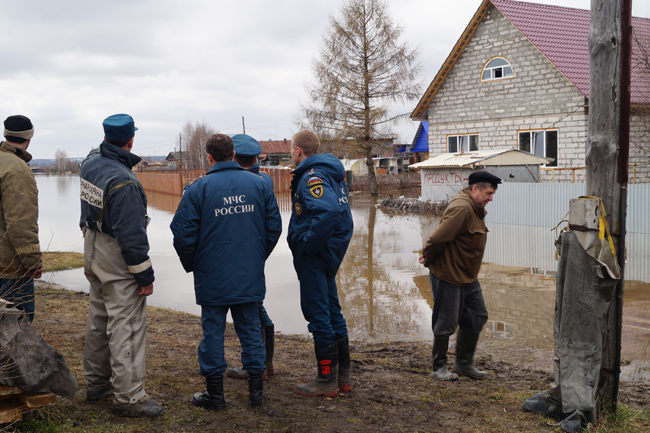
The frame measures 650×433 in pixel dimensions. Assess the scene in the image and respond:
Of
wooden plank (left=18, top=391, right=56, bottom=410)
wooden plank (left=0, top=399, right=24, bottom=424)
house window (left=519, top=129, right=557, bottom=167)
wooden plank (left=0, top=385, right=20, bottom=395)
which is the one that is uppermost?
house window (left=519, top=129, right=557, bottom=167)

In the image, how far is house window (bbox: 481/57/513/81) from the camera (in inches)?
941

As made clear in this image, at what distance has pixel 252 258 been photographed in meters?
3.98

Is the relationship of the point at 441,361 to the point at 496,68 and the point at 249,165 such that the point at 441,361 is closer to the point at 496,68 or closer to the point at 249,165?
the point at 249,165

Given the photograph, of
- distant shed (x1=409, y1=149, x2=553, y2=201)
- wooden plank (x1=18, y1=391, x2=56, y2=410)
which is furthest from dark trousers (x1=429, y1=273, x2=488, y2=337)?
distant shed (x1=409, y1=149, x2=553, y2=201)

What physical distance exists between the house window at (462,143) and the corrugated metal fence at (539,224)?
28.7 ft

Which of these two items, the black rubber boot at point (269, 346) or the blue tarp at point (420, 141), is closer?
the black rubber boot at point (269, 346)

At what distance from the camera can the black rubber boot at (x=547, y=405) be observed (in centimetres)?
390

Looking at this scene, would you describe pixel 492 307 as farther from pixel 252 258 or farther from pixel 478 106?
pixel 478 106

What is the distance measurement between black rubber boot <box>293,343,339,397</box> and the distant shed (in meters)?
17.0

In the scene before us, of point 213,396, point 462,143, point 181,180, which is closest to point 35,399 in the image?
point 213,396

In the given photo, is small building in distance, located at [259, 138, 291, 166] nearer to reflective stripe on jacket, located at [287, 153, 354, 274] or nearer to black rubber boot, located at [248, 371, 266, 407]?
reflective stripe on jacket, located at [287, 153, 354, 274]

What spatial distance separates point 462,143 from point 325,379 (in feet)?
75.9

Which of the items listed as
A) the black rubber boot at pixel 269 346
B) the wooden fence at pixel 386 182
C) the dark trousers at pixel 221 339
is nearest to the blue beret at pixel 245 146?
the dark trousers at pixel 221 339

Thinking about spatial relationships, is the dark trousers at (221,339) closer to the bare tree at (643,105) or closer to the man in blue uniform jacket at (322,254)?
the man in blue uniform jacket at (322,254)
